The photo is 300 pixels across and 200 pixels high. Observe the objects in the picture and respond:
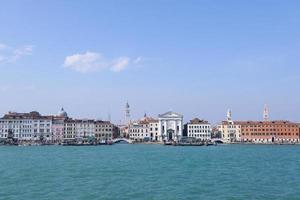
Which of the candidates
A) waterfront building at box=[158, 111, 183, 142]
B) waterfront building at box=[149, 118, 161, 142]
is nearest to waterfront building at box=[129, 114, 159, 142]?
waterfront building at box=[149, 118, 161, 142]

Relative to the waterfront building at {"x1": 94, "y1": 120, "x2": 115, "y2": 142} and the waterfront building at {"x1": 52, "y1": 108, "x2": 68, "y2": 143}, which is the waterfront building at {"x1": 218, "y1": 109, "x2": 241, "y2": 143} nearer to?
the waterfront building at {"x1": 94, "y1": 120, "x2": 115, "y2": 142}

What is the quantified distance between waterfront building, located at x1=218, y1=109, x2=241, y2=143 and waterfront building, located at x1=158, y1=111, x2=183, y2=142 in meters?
8.54

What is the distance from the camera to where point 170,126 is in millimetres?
95000

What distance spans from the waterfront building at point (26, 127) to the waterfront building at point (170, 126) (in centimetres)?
2193

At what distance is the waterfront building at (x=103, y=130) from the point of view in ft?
313

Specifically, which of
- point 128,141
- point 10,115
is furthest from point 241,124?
point 10,115

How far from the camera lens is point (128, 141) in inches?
3713

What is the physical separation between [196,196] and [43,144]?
7167cm

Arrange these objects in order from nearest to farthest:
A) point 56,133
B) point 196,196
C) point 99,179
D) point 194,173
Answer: point 196,196, point 99,179, point 194,173, point 56,133

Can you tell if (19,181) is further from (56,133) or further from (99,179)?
(56,133)

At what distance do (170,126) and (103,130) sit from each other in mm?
13692

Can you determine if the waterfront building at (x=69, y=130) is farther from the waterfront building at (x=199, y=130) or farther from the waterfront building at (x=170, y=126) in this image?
the waterfront building at (x=199, y=130)

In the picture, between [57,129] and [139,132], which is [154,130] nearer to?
[139,132]

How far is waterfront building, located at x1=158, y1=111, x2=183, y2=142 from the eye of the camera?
9462 centimetres
